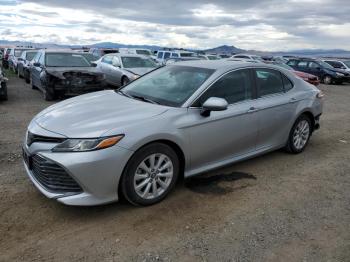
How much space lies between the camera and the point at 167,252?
322cm

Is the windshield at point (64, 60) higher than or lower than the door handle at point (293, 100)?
lower

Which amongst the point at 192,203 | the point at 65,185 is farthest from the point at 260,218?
the point at 65,185

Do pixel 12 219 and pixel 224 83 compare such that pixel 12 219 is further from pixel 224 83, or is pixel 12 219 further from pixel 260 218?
pixel 224 83

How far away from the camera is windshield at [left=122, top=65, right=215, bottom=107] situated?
4.48 metres

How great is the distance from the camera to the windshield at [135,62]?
13.8 metres

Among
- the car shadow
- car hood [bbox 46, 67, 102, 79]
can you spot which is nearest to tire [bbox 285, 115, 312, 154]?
the car shadow

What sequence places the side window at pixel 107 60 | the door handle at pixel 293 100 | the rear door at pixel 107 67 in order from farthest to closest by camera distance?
the side window at pixel 107 60
the rear door at pixel 107 67
the door handle at pixel 293 100

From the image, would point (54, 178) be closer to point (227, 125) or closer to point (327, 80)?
point (227, 125)

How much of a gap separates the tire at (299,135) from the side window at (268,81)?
0.69 meters

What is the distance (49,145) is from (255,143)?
2.79m

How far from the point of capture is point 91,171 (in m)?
3.51

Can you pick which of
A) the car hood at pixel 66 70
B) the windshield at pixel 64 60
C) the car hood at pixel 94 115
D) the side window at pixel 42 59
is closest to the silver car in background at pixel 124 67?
the windshield at pixel 64 60

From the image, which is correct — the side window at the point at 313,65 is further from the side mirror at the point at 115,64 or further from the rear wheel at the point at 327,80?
the side mirror at the point at 115,64

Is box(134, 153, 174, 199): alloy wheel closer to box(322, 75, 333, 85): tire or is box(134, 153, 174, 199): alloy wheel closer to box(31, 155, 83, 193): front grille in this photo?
box(31, 155, 83, 193): front grille
